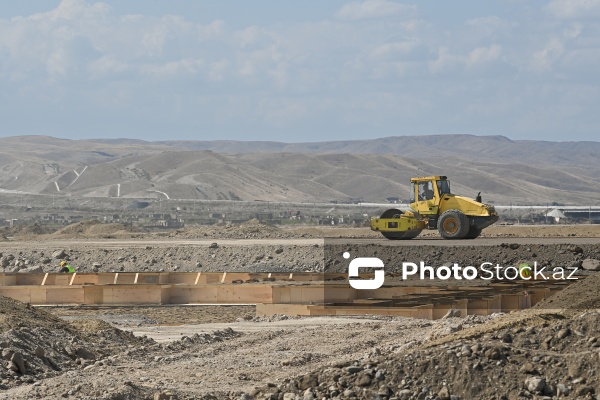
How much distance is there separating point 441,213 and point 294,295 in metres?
11.2

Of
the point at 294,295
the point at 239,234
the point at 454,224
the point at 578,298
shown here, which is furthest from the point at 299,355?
the point at 239,234

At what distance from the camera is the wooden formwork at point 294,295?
64.8 ft

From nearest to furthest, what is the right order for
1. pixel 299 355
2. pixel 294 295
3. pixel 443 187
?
pixel 299 355 < pixel 294 295 < pixel 443 187

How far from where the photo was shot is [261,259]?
35062 millimetres

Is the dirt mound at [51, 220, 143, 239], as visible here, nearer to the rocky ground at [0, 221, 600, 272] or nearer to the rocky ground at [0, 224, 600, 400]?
the rocky ground at [0, 221, 600, 272]

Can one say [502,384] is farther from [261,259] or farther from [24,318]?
[261,259]

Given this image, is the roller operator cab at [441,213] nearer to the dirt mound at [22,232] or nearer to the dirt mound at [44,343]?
the dirt mound at [44,343]

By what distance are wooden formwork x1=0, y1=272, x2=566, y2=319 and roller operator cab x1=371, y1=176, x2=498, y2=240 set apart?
5062 mm

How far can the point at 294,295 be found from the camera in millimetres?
22484

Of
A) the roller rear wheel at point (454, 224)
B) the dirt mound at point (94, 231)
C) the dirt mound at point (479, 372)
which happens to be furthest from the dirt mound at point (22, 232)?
the dirt mound at point (479, 372)

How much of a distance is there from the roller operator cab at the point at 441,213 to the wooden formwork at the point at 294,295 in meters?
5.06

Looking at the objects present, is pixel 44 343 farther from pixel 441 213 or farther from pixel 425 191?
pixel 425 191

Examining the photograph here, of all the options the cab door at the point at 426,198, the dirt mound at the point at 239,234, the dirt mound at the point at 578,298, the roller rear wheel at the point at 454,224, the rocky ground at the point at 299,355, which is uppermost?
the cab door at the point at 426,198

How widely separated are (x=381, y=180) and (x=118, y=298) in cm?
14275
